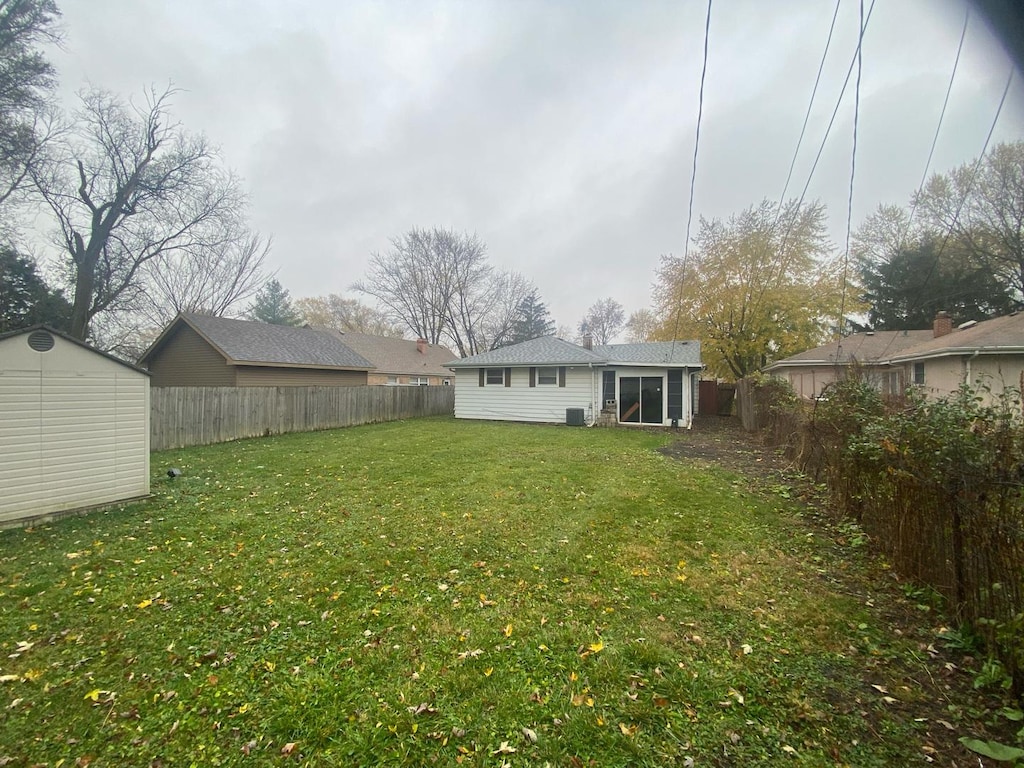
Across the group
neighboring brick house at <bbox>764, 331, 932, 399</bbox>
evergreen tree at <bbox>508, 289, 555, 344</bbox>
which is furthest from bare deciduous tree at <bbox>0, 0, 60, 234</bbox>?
neighboring brick house at <bbox>764, 331, 932, 399</bbox>

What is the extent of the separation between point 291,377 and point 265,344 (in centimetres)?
176

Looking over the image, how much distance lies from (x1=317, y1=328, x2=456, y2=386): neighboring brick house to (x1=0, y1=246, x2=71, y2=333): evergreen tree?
11.3m

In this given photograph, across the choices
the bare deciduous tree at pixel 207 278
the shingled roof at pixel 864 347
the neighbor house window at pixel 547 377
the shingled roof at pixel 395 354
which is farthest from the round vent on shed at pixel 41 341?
the shingled roof at pixel 864 347

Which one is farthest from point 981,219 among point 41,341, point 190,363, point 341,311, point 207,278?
point 341,311

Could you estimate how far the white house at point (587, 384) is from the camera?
15781 millimetres

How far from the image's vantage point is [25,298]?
56.6ft

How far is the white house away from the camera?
1578 centimetres

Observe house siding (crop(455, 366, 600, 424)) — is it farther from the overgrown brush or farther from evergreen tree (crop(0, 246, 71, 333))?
evergreen tree (crop(0, 246, 71, 333))

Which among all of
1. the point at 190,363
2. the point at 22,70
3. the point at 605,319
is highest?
the point at 22,70

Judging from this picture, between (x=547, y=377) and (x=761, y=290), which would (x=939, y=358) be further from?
(x=547, y=377)

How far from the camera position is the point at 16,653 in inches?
109

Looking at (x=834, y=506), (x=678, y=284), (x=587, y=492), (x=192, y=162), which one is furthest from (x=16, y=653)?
(x=678, y=284)

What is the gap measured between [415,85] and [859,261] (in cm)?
2717

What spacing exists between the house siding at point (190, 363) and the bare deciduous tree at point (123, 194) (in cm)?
451
